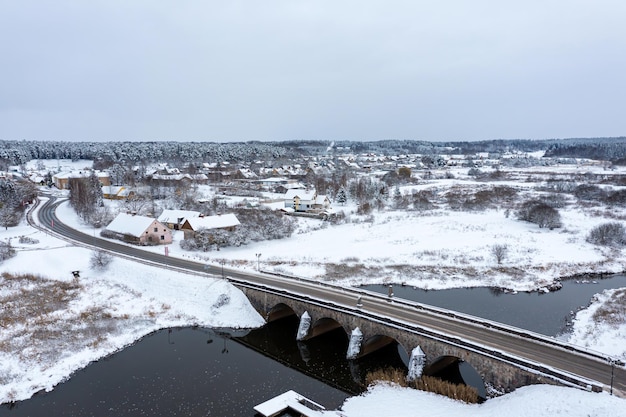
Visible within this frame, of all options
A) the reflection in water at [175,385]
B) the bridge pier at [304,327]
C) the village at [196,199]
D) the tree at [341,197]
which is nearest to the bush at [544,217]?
the village at [196,199]

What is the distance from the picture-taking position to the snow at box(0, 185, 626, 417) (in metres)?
26.4

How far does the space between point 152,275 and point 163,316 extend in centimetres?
853

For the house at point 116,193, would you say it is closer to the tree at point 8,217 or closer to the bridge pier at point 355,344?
the tree at point 8,217

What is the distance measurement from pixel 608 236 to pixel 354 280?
41615 millimetres

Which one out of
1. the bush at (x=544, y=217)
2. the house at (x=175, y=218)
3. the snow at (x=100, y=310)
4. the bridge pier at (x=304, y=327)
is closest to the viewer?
the snow at (x=100, y=310)

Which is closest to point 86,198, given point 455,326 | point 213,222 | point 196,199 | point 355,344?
point 196,199

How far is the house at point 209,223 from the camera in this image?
66438 millimetres

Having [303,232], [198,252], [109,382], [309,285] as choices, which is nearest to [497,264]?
[309,285]

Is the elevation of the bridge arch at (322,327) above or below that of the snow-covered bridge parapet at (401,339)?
below

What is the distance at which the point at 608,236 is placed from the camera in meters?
66.2

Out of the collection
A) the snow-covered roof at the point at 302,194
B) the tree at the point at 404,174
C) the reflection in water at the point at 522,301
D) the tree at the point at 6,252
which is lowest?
the reflection in water at the point at 522,301

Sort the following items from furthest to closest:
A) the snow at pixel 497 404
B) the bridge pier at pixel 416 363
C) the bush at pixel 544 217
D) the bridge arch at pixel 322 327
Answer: the bush at pixel 544 217 < the bridge arch at pixel 322 327 < the bridge pier at pixel 416 363 < the snow at pixel 497 404

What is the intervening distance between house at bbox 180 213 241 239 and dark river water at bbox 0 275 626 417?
27.6 m

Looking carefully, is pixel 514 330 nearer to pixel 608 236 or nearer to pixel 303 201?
pixel 608 236
